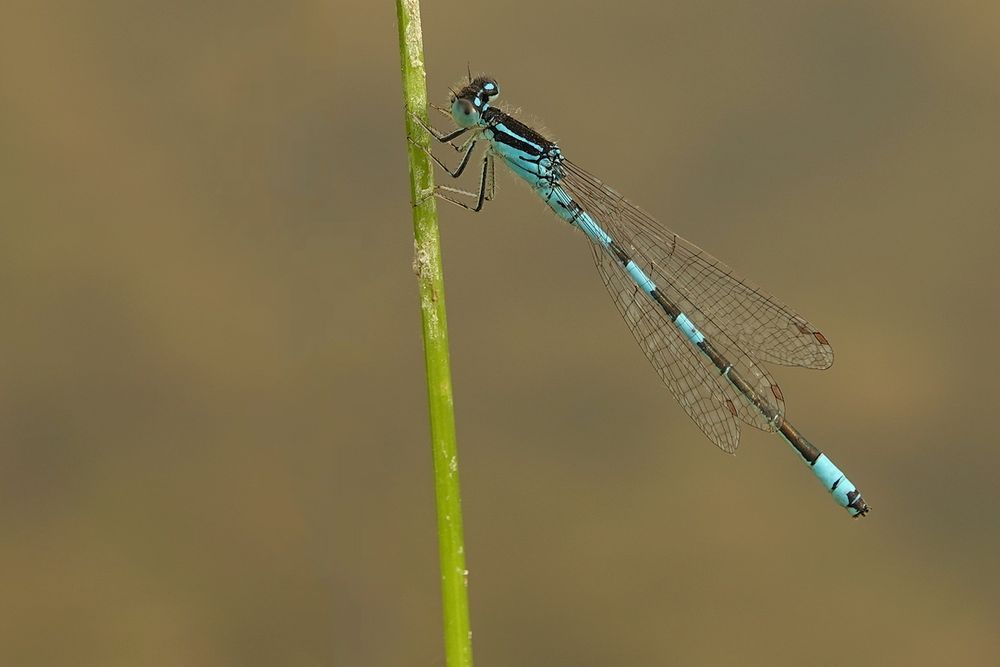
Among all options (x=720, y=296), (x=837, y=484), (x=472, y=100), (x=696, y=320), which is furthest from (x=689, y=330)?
(x=472, y=100)

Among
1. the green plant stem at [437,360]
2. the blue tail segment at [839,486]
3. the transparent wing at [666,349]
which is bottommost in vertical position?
the green plant stem at [437,360]

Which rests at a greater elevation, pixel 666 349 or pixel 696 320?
pixel 696 320

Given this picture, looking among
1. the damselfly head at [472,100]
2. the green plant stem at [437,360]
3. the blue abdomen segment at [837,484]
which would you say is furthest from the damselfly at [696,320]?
the green plant stem at [437,360]

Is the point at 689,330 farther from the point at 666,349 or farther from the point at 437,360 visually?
the point at 437,360

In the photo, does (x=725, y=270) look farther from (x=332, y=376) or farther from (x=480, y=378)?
(x=332, y=376)

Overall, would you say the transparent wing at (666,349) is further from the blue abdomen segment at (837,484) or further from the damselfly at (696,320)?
the blue abdomen segment at (837,484)

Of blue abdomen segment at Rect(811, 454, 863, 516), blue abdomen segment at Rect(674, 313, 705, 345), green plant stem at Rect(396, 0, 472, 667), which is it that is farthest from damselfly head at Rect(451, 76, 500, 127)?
blue abdomen segment at Rect(811, 454, 863, 516)

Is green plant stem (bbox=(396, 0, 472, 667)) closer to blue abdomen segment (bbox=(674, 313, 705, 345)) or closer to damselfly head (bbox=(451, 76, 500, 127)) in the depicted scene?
damselfly head (bbox=(451, 76, 500, 127))

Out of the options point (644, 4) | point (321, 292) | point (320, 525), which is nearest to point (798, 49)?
point (644, 4)

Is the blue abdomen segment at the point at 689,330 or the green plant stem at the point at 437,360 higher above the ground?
the blue abdomen segment at the point at 689,330
